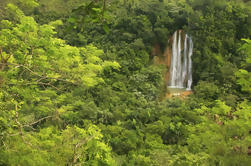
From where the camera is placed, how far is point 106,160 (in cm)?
699

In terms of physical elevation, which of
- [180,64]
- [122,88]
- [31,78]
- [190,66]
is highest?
[180,64]

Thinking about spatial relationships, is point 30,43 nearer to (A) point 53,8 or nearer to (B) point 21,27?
(B) point 21,27

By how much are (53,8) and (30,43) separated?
2636 cm

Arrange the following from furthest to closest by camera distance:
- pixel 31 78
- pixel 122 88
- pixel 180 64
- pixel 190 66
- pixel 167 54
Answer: pixel 167 54 < pixel 180 64 < pixel 190 66 < pixel 122 88 < pixel 31 78

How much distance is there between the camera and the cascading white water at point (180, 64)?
18.5 m

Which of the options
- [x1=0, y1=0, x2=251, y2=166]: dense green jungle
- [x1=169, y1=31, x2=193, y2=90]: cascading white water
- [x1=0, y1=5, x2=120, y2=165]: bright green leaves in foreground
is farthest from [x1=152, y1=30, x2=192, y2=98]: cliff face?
[x1=0, y1=5, x2=120, y2=165]: bright green leaves in foreground

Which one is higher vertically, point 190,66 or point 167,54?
point 167,54

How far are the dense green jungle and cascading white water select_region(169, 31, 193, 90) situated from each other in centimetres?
63

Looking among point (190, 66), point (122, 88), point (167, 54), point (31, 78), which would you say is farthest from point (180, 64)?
point (31, 78)

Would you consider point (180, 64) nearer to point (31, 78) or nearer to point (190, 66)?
point (190, 66)

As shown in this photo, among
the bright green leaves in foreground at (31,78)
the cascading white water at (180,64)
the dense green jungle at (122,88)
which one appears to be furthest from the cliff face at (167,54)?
the bright green leaves in foreground at (31,78)

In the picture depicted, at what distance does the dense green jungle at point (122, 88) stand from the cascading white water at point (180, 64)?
0.63m

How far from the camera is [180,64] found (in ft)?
62.0

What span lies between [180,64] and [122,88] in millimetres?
6482
